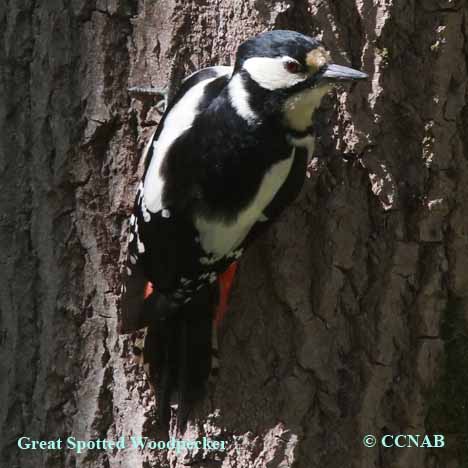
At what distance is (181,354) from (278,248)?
37 centimetres

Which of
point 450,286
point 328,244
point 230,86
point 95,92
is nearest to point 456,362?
point 450,286

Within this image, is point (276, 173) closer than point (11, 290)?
Yes

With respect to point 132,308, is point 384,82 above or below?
above

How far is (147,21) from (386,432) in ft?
4.00

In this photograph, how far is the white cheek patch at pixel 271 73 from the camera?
9.61ft

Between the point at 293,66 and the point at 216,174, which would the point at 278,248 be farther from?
the point at 293,66

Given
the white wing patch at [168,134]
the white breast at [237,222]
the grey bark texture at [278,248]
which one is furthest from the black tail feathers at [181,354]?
the white wing patch at [168,134]

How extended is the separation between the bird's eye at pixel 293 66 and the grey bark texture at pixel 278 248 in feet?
0.63

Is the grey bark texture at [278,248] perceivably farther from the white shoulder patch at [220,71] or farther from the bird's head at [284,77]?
the bird's head at [284,77]

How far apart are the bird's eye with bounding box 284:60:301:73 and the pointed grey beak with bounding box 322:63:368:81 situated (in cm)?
7

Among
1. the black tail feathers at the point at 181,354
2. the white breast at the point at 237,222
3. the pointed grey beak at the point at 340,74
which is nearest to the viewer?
the pointed grey beak at the point at 340,74

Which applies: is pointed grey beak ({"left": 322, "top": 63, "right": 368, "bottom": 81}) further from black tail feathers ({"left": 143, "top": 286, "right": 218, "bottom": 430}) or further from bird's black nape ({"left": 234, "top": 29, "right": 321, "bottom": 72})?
black tail feathers ({"left": 143, "top": 286, "right": 218, "bottom": 430})

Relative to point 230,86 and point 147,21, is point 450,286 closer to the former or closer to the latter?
point 230,86

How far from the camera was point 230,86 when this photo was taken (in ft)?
9.97
